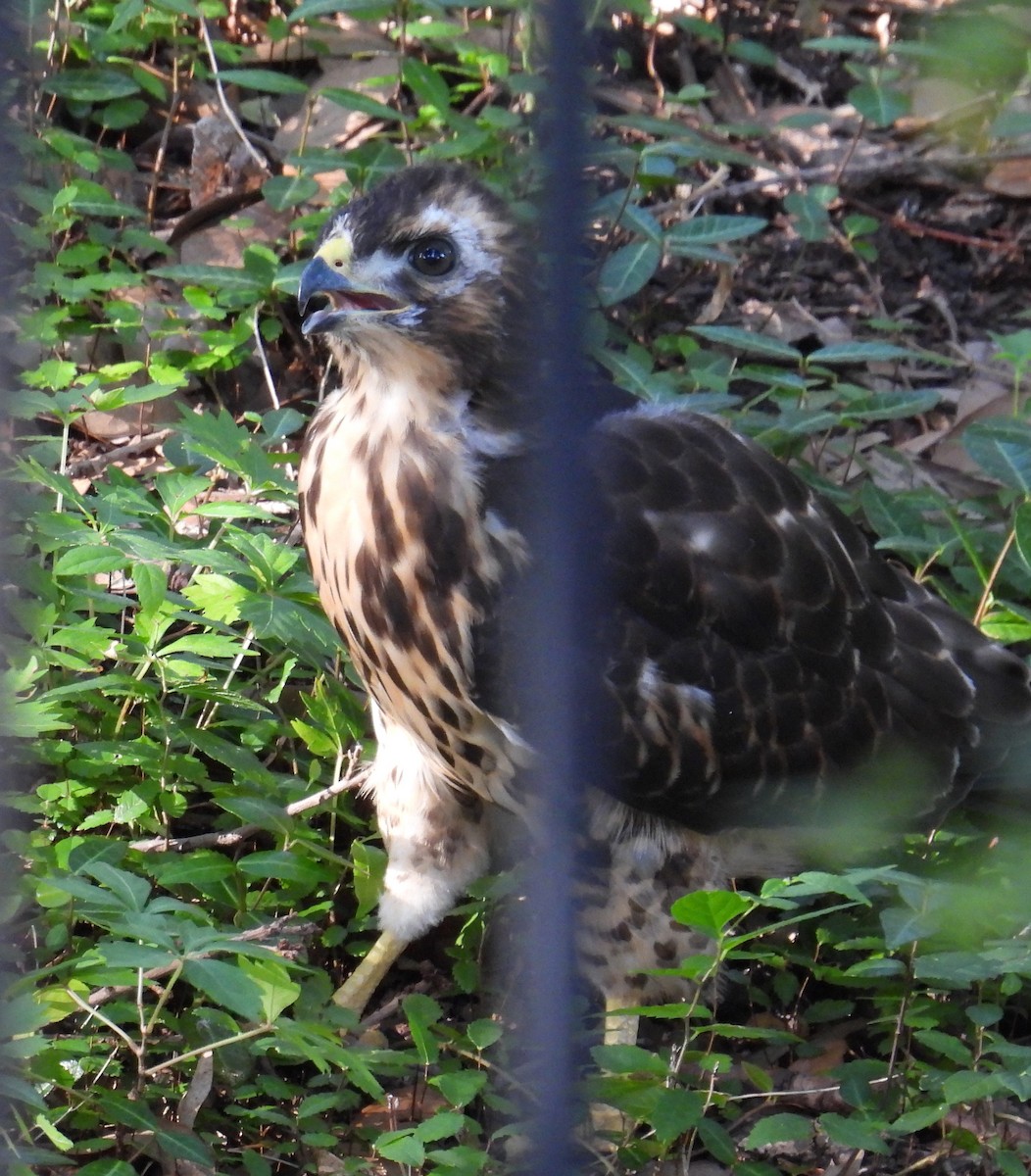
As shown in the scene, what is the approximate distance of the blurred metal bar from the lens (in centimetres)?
100

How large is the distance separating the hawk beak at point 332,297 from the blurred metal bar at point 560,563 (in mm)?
1507

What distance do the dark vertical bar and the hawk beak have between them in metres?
1.52

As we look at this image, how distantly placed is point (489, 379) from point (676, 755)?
813mm

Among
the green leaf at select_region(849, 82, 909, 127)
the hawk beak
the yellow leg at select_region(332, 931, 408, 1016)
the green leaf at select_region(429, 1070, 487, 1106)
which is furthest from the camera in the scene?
the green leaf at select_region(849, 82, 909, 127)

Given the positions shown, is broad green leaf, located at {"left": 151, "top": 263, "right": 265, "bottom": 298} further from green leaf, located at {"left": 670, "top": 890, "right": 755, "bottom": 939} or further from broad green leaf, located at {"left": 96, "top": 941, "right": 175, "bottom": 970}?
green leaf, located at {"left": 670, "top": 890, "right": 755, "bottom": 939}

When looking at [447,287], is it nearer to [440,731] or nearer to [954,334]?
[440,731]

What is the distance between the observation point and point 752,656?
324 centimetres

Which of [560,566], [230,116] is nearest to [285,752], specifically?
[560,566]

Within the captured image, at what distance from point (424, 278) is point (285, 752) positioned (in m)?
1.15

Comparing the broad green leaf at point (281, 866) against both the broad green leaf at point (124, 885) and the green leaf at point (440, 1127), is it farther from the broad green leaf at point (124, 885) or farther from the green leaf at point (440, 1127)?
the green leaf at point (440, 1127)

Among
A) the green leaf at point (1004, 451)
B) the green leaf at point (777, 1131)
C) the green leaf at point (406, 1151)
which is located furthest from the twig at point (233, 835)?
the green leaf at point (1004, 451)

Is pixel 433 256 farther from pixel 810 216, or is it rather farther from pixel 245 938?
pixel 810 216

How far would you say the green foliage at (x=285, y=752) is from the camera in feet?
7.92

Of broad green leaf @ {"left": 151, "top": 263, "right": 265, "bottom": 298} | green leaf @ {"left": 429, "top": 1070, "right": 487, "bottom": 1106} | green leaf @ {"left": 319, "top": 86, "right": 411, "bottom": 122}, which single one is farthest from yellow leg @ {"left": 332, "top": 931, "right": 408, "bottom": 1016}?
green leaf @ {"left": 319, "top": 86, "right": 411, "bottom": 122}
